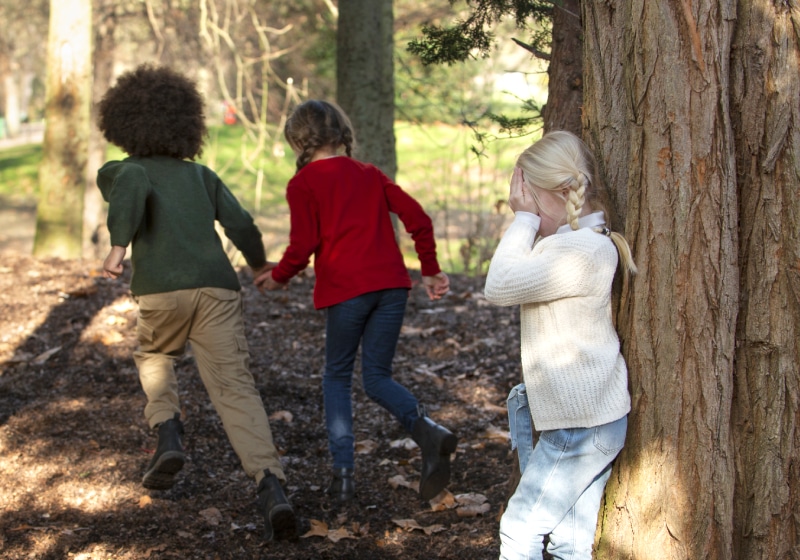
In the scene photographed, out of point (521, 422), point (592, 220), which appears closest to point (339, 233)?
point (521, 422)

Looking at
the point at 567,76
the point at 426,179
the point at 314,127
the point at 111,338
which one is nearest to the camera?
the point at 567,76

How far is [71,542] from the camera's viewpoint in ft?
11.9

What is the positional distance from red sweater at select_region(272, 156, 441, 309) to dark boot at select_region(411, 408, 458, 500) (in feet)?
2.35

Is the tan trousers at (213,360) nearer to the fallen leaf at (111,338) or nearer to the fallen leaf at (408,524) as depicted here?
the fallen leaf at (408,524)

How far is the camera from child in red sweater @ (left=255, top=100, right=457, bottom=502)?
13.3 ft

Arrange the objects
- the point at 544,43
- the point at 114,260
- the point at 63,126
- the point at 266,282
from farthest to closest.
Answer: the point at 63,126 < the point at 544,43 < the point at 266,282 < the point at 114,260

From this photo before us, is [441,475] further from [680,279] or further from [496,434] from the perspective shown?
[680,279]

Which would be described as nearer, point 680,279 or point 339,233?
point 680,279

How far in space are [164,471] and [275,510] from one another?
590 mm

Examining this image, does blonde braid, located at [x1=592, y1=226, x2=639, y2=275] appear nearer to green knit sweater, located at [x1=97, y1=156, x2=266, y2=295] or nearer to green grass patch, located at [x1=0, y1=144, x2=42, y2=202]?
green knit sweater, located at [x1=97, y1=156, x2=266, y2=295]

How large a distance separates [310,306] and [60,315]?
1.98 m

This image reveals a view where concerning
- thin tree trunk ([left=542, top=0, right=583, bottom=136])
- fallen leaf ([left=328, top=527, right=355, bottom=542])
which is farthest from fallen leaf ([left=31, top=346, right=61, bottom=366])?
thin tree trunk ([left=542, top=0, right=583, bottom=136])

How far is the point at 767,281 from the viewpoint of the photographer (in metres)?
2.54

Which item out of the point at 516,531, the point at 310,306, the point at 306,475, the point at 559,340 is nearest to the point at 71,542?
the point at 306,475
